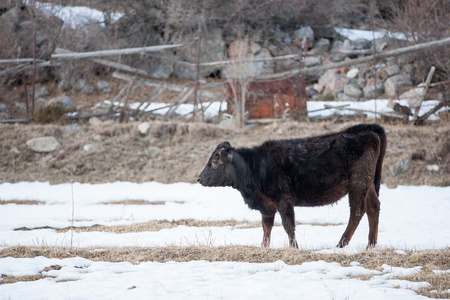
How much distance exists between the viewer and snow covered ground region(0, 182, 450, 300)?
5078 mm

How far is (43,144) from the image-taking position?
18.0 m

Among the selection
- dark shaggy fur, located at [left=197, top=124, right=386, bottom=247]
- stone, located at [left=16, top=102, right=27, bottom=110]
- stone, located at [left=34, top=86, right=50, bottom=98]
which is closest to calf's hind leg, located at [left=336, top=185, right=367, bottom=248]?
dark shaggy fur, located at [left=197, top=124, right=386, bottom=247]

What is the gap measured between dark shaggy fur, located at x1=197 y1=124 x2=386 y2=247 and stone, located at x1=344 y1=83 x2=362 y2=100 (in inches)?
670

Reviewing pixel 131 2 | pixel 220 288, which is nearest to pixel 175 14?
pixel 131 2

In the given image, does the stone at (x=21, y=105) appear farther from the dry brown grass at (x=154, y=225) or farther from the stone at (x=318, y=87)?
the dry brown grass at (x=154, y=225)

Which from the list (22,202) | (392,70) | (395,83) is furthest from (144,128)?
(392,70)

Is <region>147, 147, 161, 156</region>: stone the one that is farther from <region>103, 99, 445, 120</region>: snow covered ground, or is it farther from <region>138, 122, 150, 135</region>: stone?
<region>103, 99, 445, 120</region>: snow covered ground

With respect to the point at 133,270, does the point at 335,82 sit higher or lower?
higher

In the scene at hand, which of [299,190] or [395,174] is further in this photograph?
[395,174]

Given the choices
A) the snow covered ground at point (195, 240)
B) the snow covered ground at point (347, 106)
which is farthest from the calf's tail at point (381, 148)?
the snow covered ground at point (347, 106)

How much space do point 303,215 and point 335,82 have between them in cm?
1499

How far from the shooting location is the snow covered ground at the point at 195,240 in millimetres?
5078

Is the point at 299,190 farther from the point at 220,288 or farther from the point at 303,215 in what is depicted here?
the point at 303,215

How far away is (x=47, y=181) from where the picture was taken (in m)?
16.0
